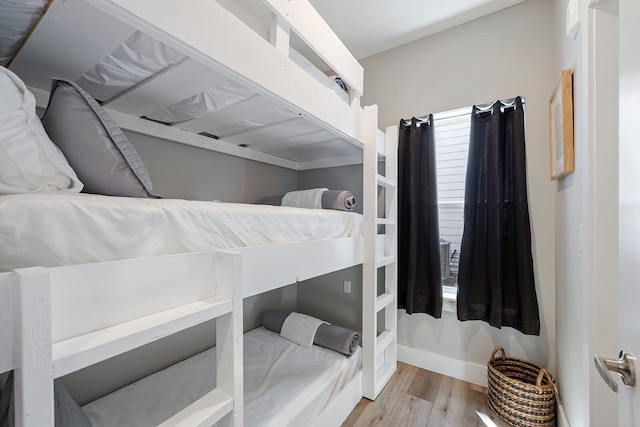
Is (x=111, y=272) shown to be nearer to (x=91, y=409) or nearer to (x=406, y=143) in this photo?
(x=91, y=409)

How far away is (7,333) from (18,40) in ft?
3.37

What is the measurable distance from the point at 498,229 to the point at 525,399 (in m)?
1.03

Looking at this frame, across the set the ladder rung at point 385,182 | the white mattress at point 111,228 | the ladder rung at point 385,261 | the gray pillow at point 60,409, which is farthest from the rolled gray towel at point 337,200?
the gray pillow at point 60,409

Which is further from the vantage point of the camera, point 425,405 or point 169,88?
point 425,405

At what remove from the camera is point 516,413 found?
1551 millimetres

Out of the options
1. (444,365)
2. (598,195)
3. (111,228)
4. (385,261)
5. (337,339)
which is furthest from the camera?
(444,365)

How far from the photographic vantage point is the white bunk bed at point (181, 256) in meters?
0.46

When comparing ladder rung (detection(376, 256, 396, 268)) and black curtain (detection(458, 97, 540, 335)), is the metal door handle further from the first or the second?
black curtain (detection(458, 97, 540, 335))

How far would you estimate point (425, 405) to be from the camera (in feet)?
5.81

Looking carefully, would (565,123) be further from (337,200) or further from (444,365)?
(444,365)

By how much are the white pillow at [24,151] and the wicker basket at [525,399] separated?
230 cm

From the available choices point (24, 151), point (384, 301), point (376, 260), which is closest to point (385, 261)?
point (376, 260)

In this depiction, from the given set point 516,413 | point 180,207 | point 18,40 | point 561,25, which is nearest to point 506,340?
point 516,413

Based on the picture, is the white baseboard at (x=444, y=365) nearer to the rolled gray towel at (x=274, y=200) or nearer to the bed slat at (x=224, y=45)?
the rolled gray towel at (x=274, y=200)
